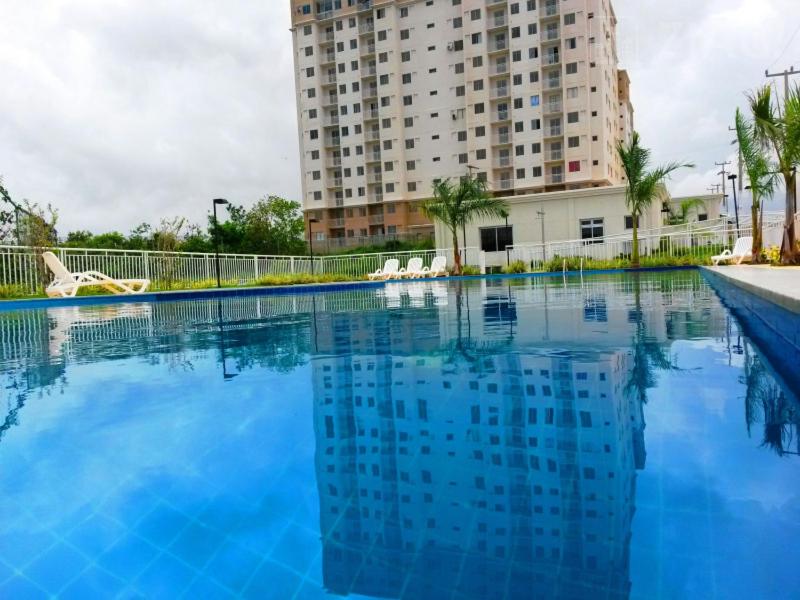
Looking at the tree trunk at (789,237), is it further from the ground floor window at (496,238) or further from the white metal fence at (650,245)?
the ground floor window at (496,238)

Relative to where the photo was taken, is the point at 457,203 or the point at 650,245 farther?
the point at 457,203

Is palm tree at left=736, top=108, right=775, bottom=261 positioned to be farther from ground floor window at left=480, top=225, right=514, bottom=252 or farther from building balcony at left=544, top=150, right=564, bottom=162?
building balcony at left=544, top=150, right=564, bottom=162

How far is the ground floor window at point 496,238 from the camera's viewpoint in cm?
2691

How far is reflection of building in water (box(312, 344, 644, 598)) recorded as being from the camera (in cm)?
118

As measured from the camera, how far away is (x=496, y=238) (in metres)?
27.5

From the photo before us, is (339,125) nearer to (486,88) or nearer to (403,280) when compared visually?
(486,88)

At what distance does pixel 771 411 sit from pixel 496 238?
2573 centimetres

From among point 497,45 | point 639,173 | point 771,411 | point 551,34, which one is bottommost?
point 771,411

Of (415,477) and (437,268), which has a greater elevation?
(437,268)

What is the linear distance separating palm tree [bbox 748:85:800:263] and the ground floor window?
15.4 meters

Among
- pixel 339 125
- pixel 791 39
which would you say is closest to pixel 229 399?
pixel 791 39

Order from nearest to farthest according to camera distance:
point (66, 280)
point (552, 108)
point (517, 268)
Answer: point (66, 280), point (517, 268), point (552, 108)

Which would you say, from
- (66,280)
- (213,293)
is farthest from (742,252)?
(66,280)

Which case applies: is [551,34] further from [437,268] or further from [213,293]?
[213,293]
